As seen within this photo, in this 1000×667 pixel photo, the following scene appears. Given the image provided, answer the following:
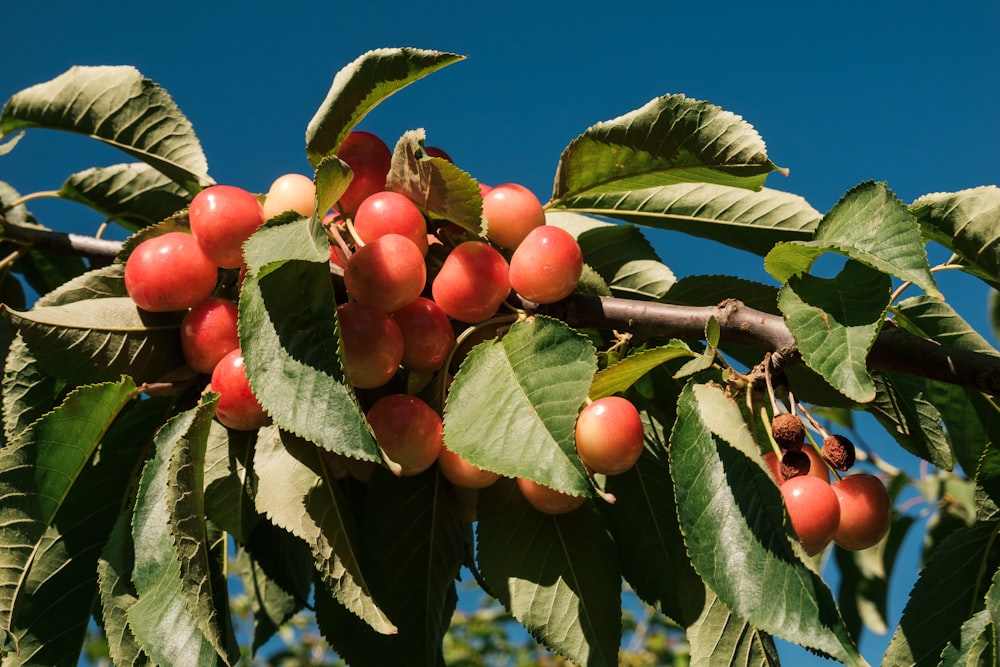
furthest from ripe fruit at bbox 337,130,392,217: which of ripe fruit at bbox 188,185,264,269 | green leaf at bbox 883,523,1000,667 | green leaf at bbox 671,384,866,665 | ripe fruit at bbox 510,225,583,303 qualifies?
green leaf at bbox 883,523,1000,667

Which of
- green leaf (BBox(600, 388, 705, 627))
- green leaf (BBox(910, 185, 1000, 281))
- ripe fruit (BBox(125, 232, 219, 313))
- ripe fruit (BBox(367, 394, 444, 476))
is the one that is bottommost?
green leaf (BBox(600, 388, 705, 627))

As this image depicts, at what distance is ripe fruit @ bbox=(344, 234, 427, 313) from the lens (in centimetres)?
122

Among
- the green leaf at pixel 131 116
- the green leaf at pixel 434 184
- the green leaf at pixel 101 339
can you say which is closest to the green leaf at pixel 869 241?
the green leaf at pixel 434 184

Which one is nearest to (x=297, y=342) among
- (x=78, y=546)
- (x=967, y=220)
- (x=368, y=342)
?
(x=368, y=342)

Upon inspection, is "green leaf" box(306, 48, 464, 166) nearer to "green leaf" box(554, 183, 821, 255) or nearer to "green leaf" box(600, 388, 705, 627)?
"green leaf" box(554, 183, 821, 255)

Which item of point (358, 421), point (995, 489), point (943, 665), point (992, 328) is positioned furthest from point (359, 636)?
point (992, 328)

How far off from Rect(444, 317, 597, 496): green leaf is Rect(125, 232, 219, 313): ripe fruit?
1.42 ft

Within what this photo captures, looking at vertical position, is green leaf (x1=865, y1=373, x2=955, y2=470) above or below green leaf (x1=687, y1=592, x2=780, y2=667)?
above

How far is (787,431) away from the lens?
129 cm

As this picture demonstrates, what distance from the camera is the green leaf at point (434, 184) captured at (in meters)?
1.33

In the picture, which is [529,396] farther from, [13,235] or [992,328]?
[992,328]

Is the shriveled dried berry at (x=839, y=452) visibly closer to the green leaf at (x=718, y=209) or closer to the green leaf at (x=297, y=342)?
the green leaf at (x=718, y=209)

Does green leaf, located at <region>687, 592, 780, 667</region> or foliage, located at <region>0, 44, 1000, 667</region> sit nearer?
foliage, located at <region>0, 44, 1000, 667</region>

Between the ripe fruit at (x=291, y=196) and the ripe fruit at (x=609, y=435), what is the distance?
0.51 m
